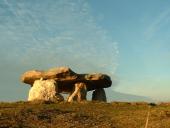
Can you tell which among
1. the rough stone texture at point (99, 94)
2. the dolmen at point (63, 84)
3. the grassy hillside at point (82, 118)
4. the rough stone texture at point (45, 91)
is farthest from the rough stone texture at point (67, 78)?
the grassy hillside at point (82, 118)

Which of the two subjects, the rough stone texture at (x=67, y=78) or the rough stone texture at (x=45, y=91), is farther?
the rough stone texture at (x=67, y=78)

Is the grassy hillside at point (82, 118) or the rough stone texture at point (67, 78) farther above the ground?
the rough stone texture at point (67, 78)

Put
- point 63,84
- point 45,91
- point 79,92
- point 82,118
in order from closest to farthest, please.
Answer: point 82,118 < point 45,91 < point 79,92 < point 63,84

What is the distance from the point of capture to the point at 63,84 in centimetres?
4672

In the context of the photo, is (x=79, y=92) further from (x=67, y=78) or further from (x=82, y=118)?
(x=82, y=118)

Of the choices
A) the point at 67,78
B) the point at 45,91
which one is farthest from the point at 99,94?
the point at 45,91

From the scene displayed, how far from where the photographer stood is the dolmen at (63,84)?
4434cm

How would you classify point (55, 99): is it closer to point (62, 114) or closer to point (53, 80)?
point (53, 80)

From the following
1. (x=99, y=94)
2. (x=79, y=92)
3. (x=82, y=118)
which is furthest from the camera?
(x=99, y=94)

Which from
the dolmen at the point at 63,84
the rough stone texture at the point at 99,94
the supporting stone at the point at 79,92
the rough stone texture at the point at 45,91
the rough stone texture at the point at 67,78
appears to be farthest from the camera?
the rough stone texture at the point at 99,94

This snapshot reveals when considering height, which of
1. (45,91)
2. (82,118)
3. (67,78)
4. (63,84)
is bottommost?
(82,118)

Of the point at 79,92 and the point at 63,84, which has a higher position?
the point at 63,84

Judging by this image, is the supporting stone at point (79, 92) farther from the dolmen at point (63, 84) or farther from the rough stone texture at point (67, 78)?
the rough stone texture at point (67, 78)

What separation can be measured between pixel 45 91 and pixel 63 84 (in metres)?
2.86
